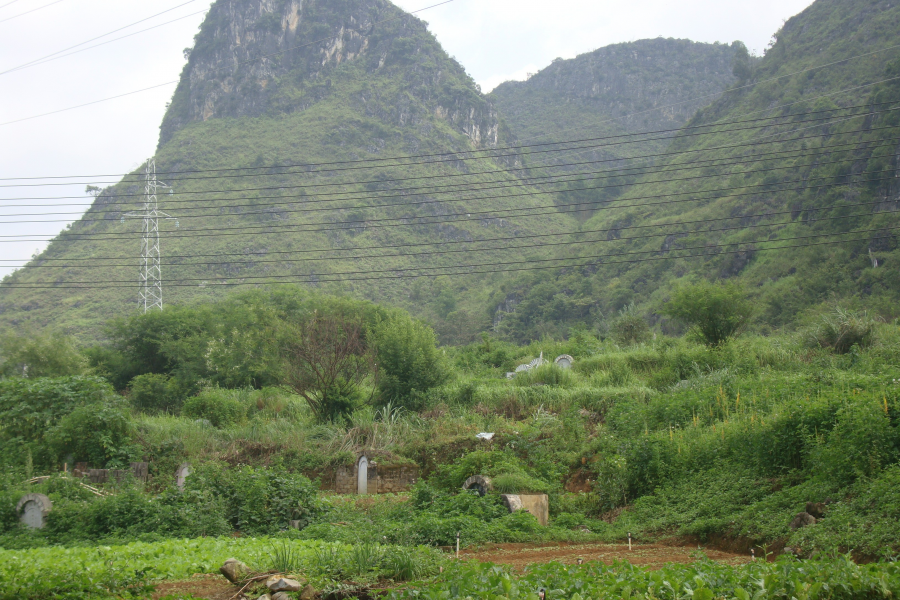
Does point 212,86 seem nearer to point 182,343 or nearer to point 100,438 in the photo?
point 182,343

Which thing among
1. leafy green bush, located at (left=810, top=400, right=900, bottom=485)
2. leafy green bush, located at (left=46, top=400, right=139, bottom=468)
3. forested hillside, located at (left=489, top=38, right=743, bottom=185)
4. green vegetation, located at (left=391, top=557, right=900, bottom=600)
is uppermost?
forested hillside, located at (left=489, top=38, right=743, bottom=185)

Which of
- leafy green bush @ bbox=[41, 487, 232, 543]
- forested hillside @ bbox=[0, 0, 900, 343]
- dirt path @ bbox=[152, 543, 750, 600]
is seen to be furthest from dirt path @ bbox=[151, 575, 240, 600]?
forested hillside @ bbox=[0, 0, 900, 343]

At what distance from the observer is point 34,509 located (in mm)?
11328

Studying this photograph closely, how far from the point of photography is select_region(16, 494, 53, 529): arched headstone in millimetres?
11203

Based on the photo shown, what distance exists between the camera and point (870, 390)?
10469mm

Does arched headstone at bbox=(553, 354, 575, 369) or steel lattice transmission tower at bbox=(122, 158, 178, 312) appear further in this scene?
steel lattice transmission tower at bbox=(122, 158, 178, 312)

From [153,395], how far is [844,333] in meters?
22.0

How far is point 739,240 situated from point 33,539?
145 ft

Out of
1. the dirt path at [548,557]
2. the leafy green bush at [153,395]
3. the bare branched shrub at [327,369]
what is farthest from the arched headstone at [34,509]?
the leafy green bush at [153,395]

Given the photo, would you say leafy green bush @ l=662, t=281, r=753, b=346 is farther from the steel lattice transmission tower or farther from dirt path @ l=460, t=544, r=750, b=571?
the steel lattice transmission tower

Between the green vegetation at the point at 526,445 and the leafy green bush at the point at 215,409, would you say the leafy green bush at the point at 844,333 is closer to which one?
the green vegetation at the point at 526,445

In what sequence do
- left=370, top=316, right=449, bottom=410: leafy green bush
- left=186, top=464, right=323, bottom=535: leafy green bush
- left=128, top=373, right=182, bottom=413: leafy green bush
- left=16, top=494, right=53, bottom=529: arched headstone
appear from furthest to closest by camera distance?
1. left=128, top=373, right=182, bottom=413: leafy green bush
2. left=370, top=316, right=449, bottom=410: leafy green bush
3. left=16, top=494, right=53, bottom=529: arched headstone
4. left=186, top=464, right=323, bottom=535: leafy green bush

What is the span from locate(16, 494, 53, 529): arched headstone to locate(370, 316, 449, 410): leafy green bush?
937cm

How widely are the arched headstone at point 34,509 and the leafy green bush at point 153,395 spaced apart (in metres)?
11.7
